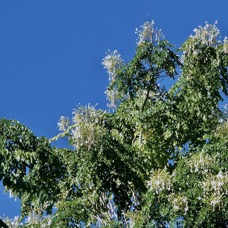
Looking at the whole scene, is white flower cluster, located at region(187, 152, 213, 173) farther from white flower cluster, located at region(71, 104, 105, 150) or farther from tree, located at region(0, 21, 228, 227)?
white flower cluster, located at region(71, 104, 105, 150)

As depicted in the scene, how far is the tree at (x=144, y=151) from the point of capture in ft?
27.8

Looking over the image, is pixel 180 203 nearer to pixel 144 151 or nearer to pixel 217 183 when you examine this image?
pixel 217 183

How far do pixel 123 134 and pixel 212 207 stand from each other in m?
3.01

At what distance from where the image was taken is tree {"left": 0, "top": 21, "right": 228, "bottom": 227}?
8.47 metres

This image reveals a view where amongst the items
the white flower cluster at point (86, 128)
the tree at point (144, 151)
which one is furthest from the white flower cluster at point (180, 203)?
the white flower cluster at point (86, 128)

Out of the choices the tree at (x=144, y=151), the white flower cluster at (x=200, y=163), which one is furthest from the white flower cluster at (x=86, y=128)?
the white flower cluster at (x=200, y=163)

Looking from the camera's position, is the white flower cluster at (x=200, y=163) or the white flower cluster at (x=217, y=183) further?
the white flower cluster at (x=200, y=163)

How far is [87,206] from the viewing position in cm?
954

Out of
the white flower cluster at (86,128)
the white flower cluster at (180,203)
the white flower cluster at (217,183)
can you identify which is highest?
the white flower cluster at (86,128)

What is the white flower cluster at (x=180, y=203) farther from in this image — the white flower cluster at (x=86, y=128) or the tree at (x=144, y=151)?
the white flower cluster at (x=86, y=128)

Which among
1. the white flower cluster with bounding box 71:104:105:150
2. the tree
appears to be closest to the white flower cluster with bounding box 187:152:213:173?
the tree

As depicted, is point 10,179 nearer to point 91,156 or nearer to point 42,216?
point 91,156

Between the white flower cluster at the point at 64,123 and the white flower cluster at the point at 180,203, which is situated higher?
the white flower cluster at the point at 64,123

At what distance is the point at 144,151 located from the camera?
10297 mm
